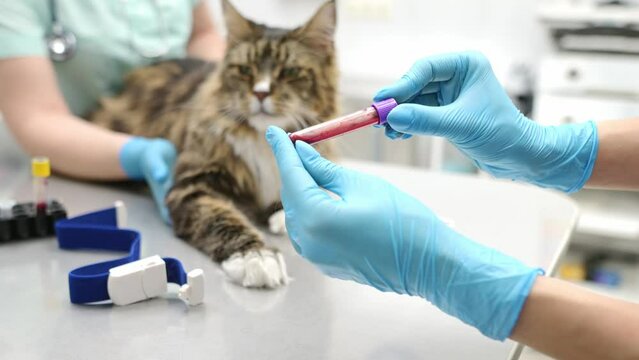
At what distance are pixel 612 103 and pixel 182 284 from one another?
181 cm

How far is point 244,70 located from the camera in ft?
3.71

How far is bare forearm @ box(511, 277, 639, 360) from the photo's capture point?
0.65 meters

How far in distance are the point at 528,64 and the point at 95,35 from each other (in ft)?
6.25

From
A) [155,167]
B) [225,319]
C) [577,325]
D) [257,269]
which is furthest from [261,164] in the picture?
[577,325]

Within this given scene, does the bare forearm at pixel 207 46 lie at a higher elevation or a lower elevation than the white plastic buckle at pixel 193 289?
higher

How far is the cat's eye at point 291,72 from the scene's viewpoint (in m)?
1.11

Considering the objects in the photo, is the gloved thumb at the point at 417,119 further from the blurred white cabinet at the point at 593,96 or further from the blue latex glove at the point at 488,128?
the blurred white cabinet at the point at 593,96

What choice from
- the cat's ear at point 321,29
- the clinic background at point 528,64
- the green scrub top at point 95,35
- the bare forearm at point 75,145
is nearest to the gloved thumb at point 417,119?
the cat's ear at point 321,29

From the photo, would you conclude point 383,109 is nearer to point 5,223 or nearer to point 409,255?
point 409,255

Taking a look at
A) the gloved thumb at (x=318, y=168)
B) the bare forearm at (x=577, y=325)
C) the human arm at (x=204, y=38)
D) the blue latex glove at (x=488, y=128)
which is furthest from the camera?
the human arm at (x=204, y=38)

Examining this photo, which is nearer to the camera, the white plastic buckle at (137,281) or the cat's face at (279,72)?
the white plastic buckle at (137,281)

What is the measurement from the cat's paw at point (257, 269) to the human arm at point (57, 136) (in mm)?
384

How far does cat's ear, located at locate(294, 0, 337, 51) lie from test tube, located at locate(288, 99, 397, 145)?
33cm

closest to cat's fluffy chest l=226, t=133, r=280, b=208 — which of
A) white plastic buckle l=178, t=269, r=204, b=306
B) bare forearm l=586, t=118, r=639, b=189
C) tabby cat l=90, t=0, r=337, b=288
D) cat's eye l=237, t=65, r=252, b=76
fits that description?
tabby cat l=90, t=0, r=337, b=288
